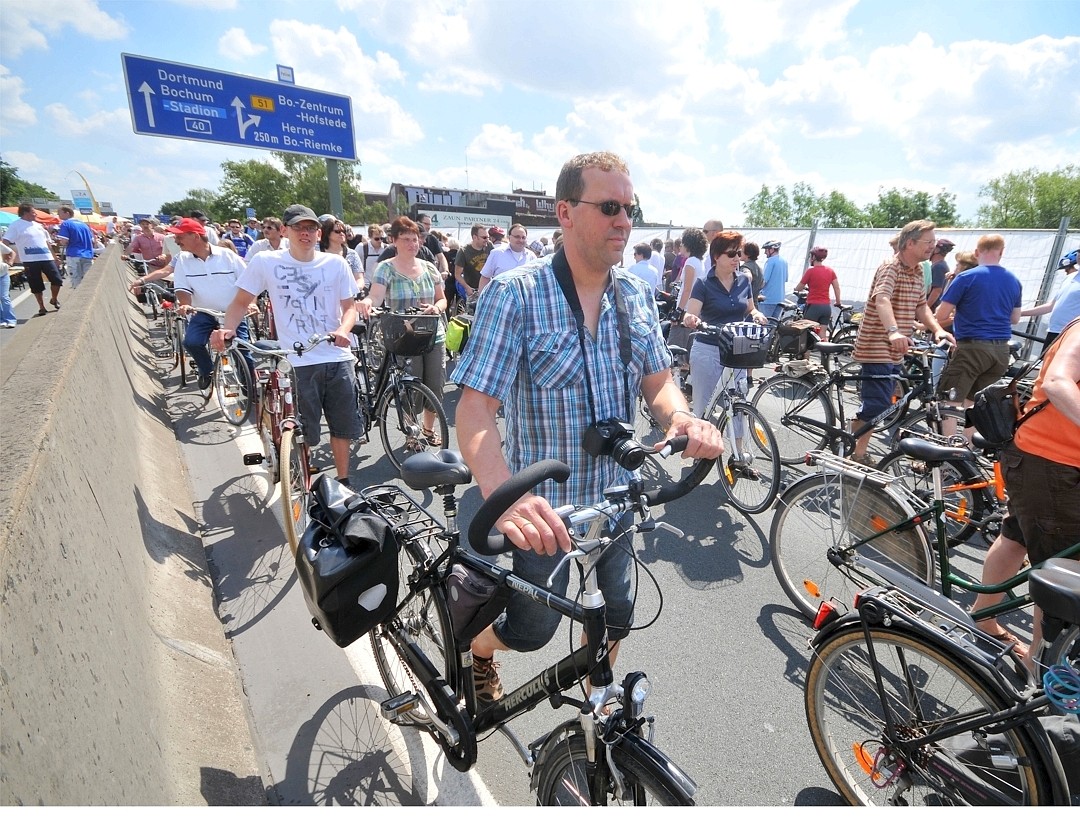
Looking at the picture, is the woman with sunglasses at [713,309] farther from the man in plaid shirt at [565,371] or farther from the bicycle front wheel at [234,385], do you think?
the bicycle front wheel at [234,385]

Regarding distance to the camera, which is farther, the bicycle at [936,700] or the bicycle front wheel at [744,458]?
the bicycle front wheel at [744,458]

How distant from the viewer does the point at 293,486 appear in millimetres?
3711

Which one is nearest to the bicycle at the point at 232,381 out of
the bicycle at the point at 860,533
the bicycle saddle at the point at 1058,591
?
the bicycle at the point at 860,533

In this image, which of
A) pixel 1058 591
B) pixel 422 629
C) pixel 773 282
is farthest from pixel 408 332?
pixel 773 282

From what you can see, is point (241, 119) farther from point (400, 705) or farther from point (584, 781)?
point (584, 781)

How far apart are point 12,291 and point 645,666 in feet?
76.3

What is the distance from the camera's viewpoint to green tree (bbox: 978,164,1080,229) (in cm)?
5697

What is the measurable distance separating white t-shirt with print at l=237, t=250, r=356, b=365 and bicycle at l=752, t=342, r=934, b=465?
3.65m

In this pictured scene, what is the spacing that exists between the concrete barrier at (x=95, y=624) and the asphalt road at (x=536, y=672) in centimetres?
16

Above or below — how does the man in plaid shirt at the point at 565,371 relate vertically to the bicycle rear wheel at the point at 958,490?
above

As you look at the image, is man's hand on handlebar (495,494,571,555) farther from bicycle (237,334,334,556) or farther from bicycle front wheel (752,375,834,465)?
bicycle front wheel (752,375,834,465)

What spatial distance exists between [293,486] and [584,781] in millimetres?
2778

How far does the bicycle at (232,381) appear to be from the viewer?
18.3 ft
